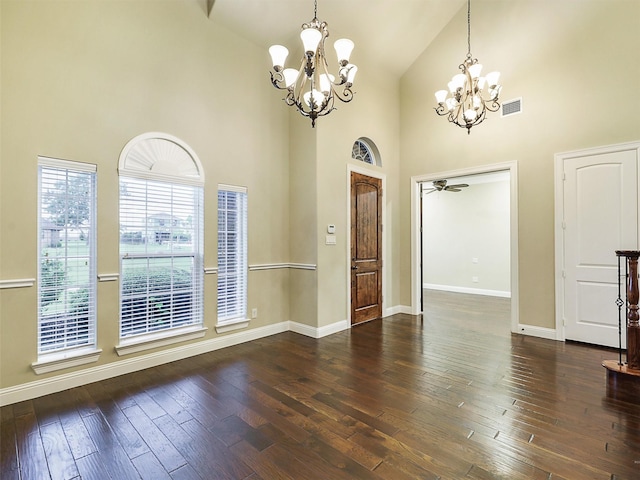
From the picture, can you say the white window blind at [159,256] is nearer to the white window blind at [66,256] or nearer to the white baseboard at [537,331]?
the white window blind at [66,256]

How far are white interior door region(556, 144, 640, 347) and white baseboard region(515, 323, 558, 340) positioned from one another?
151 millimetres

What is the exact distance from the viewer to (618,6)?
3.72 m

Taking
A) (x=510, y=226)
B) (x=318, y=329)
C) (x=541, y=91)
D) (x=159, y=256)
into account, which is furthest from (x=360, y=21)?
(x=318, y=329)

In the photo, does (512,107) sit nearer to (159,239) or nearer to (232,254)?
(232,254)

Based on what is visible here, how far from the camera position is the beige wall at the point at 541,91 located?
375 centimetres

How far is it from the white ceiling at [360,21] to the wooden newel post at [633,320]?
4.13 m

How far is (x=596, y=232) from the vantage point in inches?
153

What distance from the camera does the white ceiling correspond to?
12.6 feet

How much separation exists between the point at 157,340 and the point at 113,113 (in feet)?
7.66

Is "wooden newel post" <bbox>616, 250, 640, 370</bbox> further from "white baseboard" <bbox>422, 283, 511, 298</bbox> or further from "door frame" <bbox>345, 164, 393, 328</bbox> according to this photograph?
"white baseboard" <bbox>422, 283, 511, 298</bbox>

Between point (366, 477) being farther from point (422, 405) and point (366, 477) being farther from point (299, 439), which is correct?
point (422, 405)

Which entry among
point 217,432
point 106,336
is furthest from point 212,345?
point 217,432

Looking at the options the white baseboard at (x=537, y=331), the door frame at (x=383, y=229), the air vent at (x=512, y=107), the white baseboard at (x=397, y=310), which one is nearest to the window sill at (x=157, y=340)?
the door frame at (x=383, y=229)

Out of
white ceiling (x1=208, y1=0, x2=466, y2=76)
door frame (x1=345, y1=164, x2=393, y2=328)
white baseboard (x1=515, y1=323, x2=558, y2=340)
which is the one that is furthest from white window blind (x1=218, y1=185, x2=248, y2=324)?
white baseboard (x1=515, y1=323, x2=558, y2=340)
